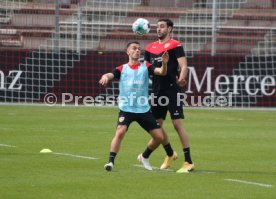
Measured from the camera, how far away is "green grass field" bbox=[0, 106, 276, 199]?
9.66 metres

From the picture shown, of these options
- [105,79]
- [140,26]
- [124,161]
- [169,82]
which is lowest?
[124,161]

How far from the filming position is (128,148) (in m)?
14.9

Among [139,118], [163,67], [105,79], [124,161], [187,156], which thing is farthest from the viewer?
[124,161]

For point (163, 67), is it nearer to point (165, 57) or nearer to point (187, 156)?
point (165, 57)

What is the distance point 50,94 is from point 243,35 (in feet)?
24.1

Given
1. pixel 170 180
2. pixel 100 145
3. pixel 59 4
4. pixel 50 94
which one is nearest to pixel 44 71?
pixel 50 94

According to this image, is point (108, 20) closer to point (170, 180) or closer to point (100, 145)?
point (100, 145)

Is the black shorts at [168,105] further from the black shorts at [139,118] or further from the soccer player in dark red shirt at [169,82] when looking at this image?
the black shorts at [139,118]

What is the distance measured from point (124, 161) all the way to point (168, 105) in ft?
4.41

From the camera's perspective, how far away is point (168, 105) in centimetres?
1202

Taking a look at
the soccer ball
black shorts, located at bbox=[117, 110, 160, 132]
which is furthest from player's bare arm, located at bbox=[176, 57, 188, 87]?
the soccer ball

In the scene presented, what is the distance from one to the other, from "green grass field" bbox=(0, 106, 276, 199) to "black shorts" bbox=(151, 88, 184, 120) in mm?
824

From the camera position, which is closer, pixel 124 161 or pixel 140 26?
pixel 124 161

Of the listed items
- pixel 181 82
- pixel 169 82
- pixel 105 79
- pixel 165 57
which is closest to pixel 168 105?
pixel 169 82
